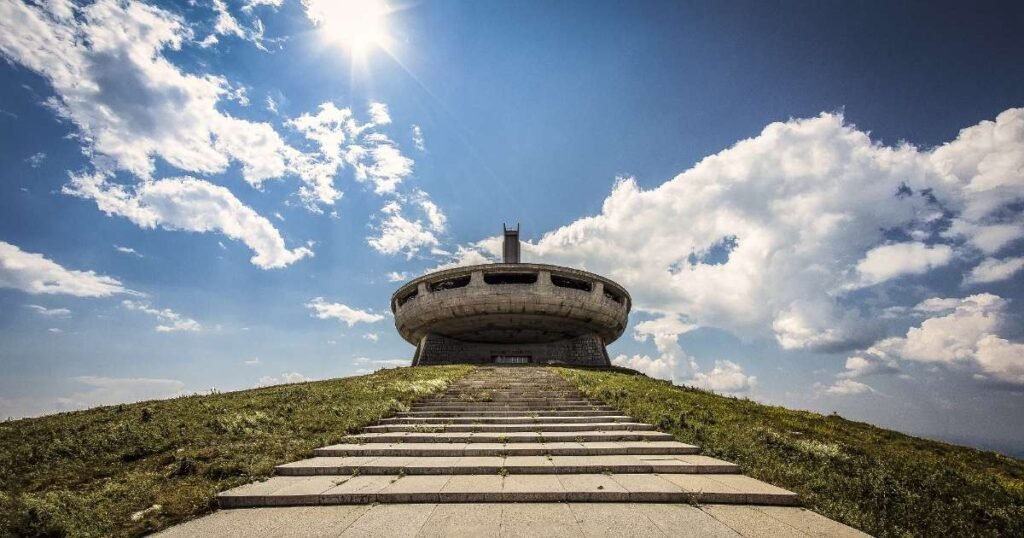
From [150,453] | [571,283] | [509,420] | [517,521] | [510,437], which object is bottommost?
[150,453]

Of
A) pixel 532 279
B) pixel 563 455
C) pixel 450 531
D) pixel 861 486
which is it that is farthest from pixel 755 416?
pixel 532 279

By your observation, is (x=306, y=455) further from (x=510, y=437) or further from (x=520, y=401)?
(x=520, y=401)

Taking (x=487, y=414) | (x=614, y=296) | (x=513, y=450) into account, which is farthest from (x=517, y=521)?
(x=614, y=296)

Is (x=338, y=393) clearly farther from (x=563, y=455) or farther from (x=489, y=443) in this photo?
(x=563, y=455)

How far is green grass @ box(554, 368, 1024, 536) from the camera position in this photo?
5.66 m

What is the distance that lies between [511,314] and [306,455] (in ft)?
68.6

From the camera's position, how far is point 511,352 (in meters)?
35.0

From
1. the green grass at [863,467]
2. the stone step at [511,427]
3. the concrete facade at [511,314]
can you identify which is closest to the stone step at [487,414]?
the green grass at [863,467]

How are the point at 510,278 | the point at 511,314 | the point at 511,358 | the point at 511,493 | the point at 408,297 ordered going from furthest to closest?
the point at 511,358, the point at 408,297, the point at 510,278, the point at 511,314, the point at 511,493

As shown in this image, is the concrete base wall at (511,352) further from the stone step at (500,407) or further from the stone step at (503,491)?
the stone step at (503,491)

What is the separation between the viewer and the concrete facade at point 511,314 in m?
27.8

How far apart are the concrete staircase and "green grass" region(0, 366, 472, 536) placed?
0.73 metres

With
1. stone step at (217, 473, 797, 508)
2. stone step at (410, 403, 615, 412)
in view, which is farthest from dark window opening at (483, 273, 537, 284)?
stone step at (217, 473, 797, 508)

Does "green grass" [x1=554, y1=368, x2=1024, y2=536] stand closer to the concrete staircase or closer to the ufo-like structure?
the concrete staircase
